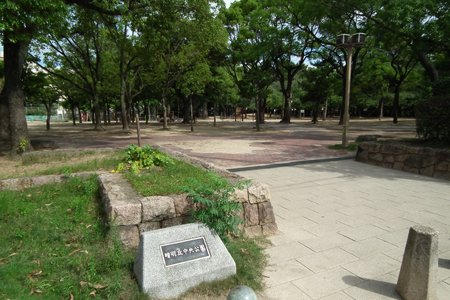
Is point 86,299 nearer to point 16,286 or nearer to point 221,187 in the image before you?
point 16,286

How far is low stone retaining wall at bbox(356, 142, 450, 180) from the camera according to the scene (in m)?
7.50

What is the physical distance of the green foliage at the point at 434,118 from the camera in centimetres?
801

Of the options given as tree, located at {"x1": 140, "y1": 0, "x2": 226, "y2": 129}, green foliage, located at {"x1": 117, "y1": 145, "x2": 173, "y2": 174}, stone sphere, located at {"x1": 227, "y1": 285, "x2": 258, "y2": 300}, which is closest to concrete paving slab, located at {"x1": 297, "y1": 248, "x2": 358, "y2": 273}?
stone sphere, located at {"x1": 227, "y1": 285, "x2": 258, "y2": 300}

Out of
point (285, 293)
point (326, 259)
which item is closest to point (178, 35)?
point (326, 259)

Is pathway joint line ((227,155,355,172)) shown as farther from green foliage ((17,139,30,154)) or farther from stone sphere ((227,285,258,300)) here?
green foliage ((17,139,30,154))

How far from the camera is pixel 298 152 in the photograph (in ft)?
37.7

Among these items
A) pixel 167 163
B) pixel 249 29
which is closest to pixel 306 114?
pixel 249 29

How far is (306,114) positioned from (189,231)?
209 feet

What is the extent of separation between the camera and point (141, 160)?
5.83 m

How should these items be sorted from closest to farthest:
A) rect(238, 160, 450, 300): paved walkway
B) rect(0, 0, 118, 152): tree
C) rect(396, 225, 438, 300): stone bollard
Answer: rect(396, 225, 438, 300): stone bollard
rect(238, 160, 450, 300): paved walkway
rect(0, 0, 118, 152): tree

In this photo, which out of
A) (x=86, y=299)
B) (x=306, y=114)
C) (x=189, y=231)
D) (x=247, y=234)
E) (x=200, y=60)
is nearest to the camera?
(x=86, y=299)

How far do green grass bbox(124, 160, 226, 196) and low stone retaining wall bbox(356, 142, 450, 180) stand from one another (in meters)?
5.97

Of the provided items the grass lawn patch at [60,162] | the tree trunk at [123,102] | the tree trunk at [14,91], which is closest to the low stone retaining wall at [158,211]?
the grass lawn patch at [60,162]

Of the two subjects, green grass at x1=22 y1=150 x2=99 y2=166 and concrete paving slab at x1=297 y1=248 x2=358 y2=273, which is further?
green grass at x1=22 y1=150 x2=99 y2=166
